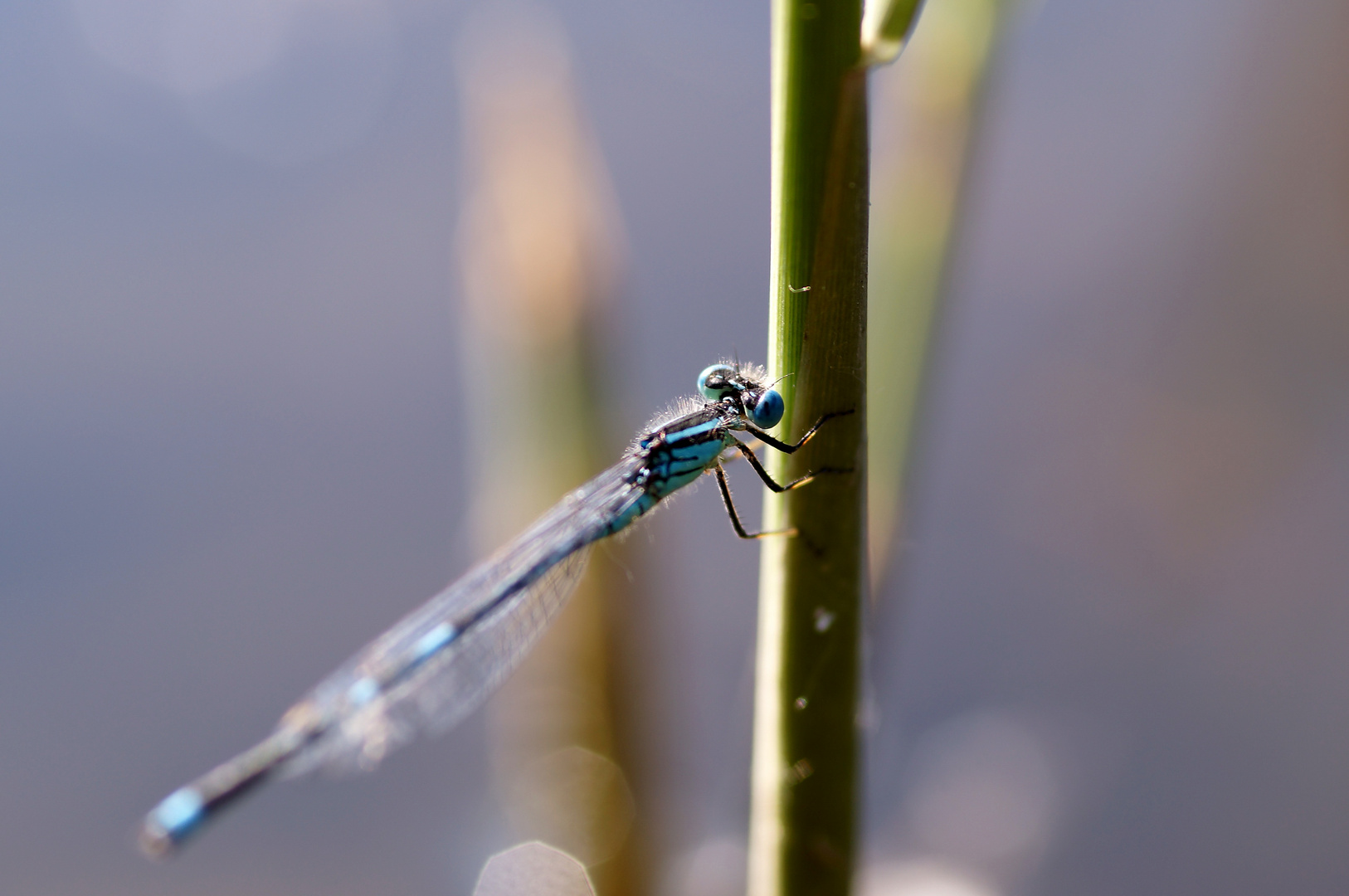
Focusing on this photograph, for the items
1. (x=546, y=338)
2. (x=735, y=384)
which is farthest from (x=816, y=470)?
(x=546, y=338)

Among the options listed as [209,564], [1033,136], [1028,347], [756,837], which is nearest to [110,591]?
[209,564]

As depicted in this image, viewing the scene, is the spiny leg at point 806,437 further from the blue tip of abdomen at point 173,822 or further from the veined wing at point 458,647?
the blue tip of abdomen at point 173,822

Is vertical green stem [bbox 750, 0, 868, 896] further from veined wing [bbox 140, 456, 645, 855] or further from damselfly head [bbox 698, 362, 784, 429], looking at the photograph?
veined wing [bbox 140, 456, 645, 855]

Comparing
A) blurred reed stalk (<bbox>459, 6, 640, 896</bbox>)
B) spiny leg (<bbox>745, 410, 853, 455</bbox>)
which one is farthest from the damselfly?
spiny leg (<bbox>745, 410, 853, 455</bbox>)

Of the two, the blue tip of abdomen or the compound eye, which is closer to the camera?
the blue tip of abdomen

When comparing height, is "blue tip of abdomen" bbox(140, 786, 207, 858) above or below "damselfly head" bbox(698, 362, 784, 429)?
below

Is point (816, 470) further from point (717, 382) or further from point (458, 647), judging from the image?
point (458, 647)
